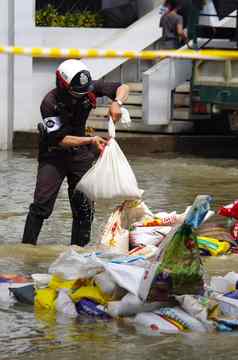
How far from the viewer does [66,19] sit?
19688mm

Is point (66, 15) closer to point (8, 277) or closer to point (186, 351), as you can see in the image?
point (8, 277)

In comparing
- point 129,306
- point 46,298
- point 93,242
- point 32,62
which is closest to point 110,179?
point 93,242

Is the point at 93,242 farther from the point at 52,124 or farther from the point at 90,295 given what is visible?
the point at 90,295

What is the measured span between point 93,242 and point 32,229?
0.60 meters

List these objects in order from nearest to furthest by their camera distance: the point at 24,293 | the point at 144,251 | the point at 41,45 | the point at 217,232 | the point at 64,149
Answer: the point at 24,293
the point at 144,251
the point at 64,149
the point at 217,232
the point at 41,45

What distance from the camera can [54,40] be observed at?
62.0 ft

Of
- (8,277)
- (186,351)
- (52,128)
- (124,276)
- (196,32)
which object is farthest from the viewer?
(196,32)

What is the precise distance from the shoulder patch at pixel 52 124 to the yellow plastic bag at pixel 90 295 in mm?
2088

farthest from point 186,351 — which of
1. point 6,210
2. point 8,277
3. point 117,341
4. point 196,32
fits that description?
point 196,32

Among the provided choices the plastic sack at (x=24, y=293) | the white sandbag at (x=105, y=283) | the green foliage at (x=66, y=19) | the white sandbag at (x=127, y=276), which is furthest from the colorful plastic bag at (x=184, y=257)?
the green foliage at (x=66, y=19)

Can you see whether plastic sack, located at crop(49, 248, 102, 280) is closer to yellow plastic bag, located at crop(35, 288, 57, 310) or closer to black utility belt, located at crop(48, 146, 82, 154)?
yellow plastic bag, located at crop(35, 288, 57, 310)

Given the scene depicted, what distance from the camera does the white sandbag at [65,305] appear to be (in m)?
7.42

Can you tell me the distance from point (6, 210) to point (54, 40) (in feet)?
24.3

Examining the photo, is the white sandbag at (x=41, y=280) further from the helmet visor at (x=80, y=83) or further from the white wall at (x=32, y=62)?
the white wall at (x=32, y=62)
